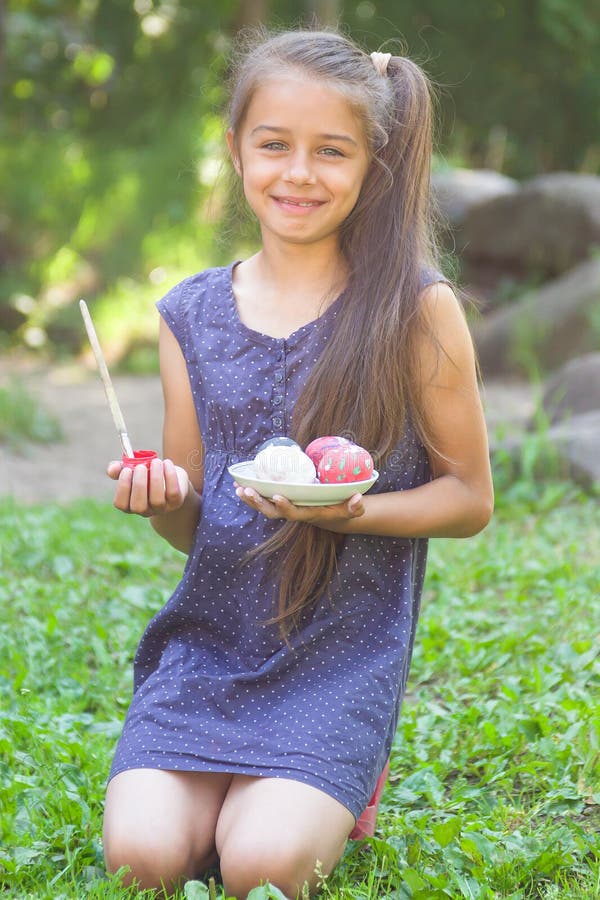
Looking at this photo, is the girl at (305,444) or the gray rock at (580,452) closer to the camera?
the girl at (305,444)

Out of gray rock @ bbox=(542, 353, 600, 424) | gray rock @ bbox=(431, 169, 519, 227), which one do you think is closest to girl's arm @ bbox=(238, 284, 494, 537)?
gray rock @ bbox=(542, 353, 600, 424)

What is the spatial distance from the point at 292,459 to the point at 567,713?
107cm

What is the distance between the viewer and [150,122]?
449 inches

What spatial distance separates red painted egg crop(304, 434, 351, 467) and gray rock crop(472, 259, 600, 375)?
5.97m

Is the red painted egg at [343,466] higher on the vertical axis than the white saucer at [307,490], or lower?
higher

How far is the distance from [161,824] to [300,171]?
1225 mm

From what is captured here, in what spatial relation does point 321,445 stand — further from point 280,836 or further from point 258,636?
point 280,836

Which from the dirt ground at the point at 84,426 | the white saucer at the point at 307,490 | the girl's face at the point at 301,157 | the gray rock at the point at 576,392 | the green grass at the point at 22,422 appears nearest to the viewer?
the white saucer at the point at 307,490

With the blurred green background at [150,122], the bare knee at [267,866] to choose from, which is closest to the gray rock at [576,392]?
the blurred green background at [150,122]

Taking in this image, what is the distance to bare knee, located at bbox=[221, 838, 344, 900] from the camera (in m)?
2.02

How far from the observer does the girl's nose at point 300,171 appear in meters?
2.29

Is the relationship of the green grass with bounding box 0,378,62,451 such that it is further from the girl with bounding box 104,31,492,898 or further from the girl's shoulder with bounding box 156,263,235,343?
the girl with bounding box 104,31,492,898

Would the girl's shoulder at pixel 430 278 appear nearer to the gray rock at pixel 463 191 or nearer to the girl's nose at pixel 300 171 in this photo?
the girl's nose at pixel 300 171

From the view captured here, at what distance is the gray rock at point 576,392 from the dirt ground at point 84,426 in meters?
0.30
